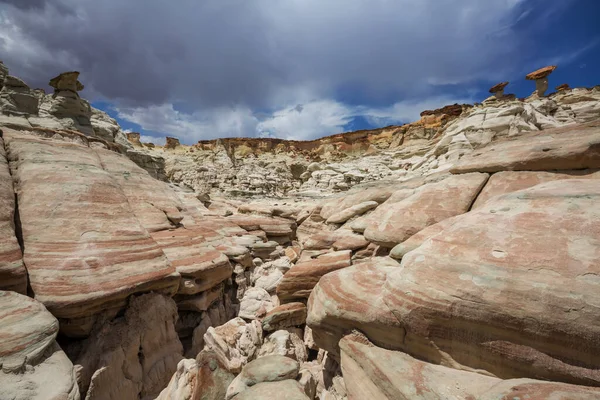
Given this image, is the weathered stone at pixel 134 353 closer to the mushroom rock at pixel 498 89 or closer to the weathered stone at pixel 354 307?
the weathered stone at pixel 354 307

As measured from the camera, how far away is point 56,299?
4195mm

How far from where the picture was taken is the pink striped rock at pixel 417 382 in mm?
2455

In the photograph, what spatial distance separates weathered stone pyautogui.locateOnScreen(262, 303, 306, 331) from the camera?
600 centimetres

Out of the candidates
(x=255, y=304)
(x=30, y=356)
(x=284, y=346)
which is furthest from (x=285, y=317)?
(x=30, y=356)

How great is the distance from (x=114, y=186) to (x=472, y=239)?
8706mm

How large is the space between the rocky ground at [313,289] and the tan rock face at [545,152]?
0.10ft

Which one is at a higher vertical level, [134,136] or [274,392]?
[134,136]

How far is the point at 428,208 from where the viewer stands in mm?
5859

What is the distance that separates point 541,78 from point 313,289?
1580 inches

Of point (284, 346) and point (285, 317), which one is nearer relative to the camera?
point (284, 346)

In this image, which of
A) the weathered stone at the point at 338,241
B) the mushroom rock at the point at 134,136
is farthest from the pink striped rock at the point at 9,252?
the mushroom rock at the point at 134,136

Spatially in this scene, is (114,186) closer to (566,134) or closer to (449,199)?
(449,199)

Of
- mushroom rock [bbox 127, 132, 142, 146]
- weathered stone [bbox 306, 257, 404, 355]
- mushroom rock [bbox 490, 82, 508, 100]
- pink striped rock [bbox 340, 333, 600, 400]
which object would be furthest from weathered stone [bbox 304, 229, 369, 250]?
mushroom rock [bbox 127, 132, 142, 146]

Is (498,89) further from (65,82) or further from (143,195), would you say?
(65,82)
